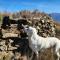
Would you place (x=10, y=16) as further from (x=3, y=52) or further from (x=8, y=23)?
(x=3, y=52)

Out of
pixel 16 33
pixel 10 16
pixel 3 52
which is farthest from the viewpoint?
pixel 10 16

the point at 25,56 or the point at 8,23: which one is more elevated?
the point at 8,23

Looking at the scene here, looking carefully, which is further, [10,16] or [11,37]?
[10,16]

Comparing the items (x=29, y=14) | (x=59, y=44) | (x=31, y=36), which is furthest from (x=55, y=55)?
(x=29, y=14)

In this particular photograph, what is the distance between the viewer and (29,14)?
53.9ft

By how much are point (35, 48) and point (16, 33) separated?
48.0 inches

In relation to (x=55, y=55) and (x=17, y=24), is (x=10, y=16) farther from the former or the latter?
(x=55, y=55)

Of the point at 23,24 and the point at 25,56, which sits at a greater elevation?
the point at 23,24

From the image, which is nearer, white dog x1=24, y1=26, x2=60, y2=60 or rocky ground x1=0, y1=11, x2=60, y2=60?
white dog x1=24, y1=26, x2=60, y2=60

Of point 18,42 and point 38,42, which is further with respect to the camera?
point 18,42

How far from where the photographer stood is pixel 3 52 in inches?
551

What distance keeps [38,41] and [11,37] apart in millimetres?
1146

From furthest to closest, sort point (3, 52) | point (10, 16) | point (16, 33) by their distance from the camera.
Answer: point (10, 16) < point (16, 33) < point (3, 52)

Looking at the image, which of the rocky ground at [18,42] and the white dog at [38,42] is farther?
the rocky ground at [18,42]
